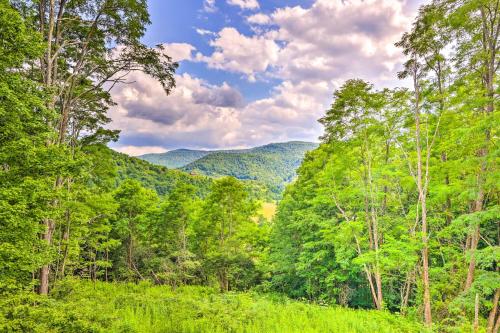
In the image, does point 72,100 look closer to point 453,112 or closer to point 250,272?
point 453,112

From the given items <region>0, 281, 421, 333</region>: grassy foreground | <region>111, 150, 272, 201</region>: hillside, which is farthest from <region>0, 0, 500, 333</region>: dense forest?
<region>111, 150, 272, 201</region>: hillside

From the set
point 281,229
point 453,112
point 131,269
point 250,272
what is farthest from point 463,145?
point 131,269

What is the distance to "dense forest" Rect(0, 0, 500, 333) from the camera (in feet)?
23.9

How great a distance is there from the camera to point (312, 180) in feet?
66.0

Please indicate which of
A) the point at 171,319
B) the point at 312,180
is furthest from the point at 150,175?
the point at 171,319

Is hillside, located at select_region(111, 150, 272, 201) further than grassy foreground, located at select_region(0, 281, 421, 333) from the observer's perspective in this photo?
Yes

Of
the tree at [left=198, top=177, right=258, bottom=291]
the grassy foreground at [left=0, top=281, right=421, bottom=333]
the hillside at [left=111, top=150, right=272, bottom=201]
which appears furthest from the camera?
the hillside at [left=111, top=150, right=272, bottom=201]

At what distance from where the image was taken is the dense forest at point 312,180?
7.29 metres

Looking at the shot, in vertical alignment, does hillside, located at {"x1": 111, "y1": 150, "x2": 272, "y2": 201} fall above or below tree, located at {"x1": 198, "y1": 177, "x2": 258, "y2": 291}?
above

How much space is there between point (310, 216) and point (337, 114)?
7024 mm

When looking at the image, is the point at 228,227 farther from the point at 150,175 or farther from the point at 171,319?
the point at 150,175

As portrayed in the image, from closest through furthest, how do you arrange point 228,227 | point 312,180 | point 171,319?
point 171,319
point 312,180
point 228,227

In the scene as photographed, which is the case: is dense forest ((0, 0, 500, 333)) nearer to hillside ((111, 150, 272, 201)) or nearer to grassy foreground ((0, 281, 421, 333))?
grassy foreground ((0, 281, 421, 333))

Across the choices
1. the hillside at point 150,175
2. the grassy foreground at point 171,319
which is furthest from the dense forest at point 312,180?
the hillside at point 150,175
